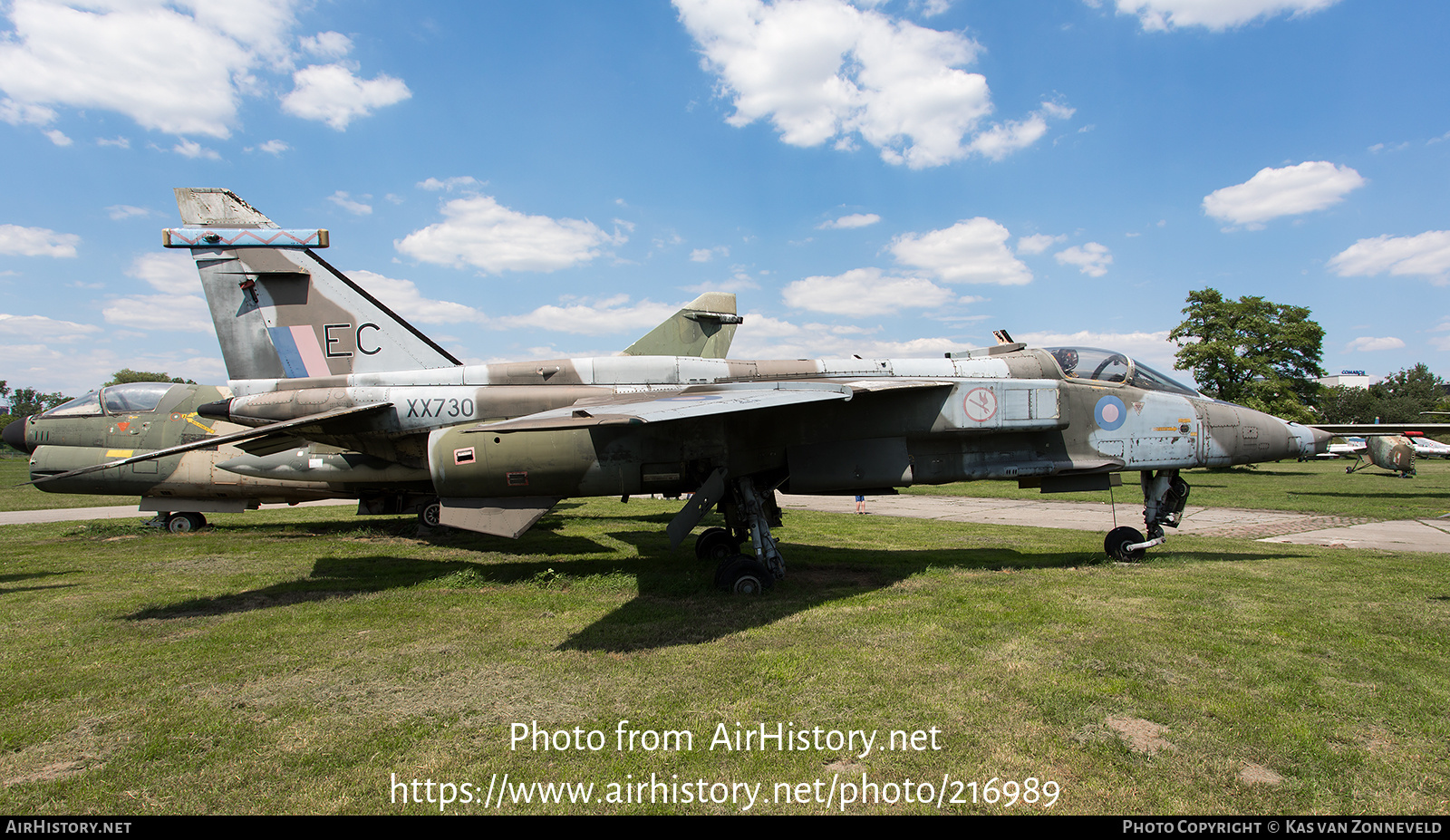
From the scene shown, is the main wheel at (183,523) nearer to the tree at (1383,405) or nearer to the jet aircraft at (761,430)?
the jet aircraft at (761,430)

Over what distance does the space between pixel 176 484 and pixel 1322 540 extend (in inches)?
891

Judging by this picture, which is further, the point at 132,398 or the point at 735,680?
the point at 132,398

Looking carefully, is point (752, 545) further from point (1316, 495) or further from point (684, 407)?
point (1316, 495)

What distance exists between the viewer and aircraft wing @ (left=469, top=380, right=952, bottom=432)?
223 inches

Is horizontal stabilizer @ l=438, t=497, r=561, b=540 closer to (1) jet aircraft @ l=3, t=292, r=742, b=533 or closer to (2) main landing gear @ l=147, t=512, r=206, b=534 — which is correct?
(1) jet aircraft @ l=3, t=292, r=742, b=533

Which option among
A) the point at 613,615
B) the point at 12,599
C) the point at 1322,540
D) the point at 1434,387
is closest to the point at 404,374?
the point at 12,599

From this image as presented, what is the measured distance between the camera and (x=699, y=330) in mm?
14562

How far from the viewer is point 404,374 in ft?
32.2

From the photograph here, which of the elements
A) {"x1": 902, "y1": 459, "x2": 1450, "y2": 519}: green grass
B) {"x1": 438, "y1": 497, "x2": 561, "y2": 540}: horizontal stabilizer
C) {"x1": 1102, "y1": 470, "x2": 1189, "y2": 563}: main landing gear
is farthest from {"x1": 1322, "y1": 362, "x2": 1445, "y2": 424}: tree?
{"x1": 438, "y1": 497, "x2": 561, "y2": 540}: horizontal stabilizer

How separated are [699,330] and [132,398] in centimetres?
1216

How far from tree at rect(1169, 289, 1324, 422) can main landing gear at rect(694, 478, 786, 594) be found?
49.0 metres

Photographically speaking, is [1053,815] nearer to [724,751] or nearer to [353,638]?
[724,751]

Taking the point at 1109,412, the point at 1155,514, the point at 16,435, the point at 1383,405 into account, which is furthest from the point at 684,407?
the point at 1383,405

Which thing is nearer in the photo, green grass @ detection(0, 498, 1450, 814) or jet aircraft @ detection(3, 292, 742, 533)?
green grass @ detection(0, 498, 1450, 814)
